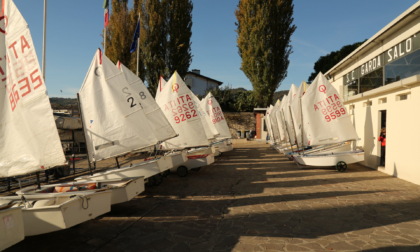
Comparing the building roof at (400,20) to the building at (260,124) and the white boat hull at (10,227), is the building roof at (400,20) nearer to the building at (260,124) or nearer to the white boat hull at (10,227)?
the white boat hull at (10,227)

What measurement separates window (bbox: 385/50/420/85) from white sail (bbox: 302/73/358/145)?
2294 mm

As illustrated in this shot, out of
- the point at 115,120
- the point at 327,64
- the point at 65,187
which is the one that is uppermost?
the point at 327,64

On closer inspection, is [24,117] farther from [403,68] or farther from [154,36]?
[154,36]

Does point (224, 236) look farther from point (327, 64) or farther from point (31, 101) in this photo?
point (327, 64)

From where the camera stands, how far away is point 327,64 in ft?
171

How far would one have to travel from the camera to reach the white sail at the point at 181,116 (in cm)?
1328

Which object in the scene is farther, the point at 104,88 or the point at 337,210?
the point at 104,88

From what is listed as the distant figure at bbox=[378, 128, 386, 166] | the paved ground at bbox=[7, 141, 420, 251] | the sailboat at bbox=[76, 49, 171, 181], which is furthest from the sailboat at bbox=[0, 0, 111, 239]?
the distant figure at bbox=[378, 128, 386, 166]

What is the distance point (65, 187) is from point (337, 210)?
261 inches

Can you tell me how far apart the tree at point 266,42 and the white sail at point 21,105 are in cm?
3119

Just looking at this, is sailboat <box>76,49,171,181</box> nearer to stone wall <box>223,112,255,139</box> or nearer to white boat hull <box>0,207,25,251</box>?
white boat hull <box>0,207,25,251</box>

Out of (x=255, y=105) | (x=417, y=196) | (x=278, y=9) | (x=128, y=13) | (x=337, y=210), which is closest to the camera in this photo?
(x=337, y=210)

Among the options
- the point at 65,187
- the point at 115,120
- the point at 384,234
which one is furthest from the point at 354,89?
the point at 65,187

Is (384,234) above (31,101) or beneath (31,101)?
beneath
